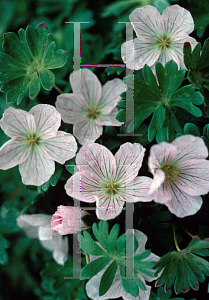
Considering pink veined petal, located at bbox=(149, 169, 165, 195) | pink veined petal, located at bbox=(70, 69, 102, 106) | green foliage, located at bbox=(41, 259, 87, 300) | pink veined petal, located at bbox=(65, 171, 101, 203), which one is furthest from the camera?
green foliage, located at bbox=(41, 259, 87, 300)

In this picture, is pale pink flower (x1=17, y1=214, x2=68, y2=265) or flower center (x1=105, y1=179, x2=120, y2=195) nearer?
flower center (x1=105, y1=179, x2=120, y2=195)

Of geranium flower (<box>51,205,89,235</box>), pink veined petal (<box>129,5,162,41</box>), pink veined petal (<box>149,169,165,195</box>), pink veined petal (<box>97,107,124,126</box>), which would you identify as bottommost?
geranium flower (<box>51,205,89,235</box>)

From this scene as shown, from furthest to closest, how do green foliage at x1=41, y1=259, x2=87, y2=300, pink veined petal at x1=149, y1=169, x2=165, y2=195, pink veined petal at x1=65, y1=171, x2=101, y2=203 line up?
green foliage at x1=41, y1=259, x2=87, y2=300, pink veined petal at x1=65, y1=171, x2=101, y2=203, pink veined petal at x1=149, y1=169, x2=165, y2=195

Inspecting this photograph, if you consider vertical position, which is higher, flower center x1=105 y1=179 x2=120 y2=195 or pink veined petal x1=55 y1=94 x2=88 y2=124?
pink veined petal x1=55 y1=94 x2=88 y2=124

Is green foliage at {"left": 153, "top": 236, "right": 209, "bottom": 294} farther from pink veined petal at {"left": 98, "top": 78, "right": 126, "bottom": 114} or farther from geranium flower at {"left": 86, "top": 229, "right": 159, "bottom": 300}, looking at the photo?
pink veined petal at {"left": 98, "top": 78, "right": 126, "bottom": 114}

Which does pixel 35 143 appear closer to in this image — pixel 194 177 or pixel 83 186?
pixel 83 186

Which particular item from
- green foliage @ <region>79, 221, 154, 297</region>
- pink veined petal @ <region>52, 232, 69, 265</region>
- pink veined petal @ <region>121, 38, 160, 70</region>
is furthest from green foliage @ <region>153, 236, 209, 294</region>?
pink veined petal @ <region>121, 38, 160, 70</region>
